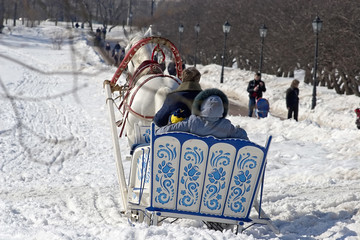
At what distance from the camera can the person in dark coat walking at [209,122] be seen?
237 inches

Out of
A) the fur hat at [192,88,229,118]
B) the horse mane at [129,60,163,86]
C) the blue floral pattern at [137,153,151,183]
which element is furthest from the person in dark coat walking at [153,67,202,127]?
the horse mane at [129,60,163,86]

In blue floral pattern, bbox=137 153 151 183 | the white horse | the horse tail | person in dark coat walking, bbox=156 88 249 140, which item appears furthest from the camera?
the white horse

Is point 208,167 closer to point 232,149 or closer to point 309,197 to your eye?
point 232,149

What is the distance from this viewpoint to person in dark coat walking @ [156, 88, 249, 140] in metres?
6.02

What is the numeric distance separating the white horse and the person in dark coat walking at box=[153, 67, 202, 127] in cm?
96

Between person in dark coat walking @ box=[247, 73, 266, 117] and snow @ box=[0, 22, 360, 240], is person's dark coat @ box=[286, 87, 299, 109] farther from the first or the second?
snow @ box=[0, 22, 360, 240]

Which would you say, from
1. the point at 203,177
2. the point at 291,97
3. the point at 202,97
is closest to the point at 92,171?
the point at 202,97

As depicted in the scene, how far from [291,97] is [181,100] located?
12177 millimetres

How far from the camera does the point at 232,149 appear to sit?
231 inches

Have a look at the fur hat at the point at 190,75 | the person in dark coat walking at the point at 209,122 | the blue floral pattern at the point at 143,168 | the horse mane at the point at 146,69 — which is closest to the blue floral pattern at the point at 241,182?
the person in dark coat walking at the point at 209,122

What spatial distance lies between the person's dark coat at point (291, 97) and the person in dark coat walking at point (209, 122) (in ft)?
42.3

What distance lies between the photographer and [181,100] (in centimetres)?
714

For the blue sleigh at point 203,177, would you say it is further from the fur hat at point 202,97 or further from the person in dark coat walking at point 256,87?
the person in dark coat walking at point 256,87

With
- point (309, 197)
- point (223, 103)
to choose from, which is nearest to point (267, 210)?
point (309, 197)
